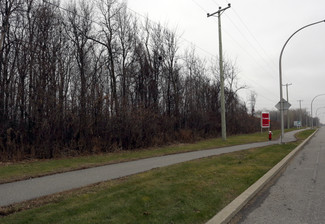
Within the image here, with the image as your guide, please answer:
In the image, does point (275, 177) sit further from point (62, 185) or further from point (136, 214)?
point (62, 185)

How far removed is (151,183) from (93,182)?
6.29ft

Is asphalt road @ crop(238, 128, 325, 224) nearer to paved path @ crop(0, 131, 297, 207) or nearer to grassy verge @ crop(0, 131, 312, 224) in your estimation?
grassy verge @ crop(0, 131, 312, 224)

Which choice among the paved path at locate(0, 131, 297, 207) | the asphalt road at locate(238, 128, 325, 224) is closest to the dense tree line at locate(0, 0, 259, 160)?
the paved path at locate(0, 131, 297, 207)

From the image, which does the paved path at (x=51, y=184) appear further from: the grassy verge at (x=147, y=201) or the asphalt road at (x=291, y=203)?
the asphalt road at (x=291, y=203)

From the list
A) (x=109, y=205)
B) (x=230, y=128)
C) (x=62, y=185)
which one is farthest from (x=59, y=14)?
(x=230, y=128)

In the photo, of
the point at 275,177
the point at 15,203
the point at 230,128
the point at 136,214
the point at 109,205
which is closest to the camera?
the point at 136,214

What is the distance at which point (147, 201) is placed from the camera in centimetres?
507

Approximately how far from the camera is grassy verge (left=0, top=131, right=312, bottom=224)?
167 inches

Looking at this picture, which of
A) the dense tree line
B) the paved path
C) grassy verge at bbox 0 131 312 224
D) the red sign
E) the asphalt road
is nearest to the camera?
grassy verge at bbox 0 131 312 224

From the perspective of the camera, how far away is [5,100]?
42.9ft

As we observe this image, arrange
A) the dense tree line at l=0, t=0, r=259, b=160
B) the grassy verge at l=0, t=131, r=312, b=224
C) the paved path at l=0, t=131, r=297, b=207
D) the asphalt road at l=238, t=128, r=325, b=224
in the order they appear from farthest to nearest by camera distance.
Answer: the dense tree line at l=0, t=0, r=259, b=160 → the paved path at l=0, t=131, r=297, b=207 → the asphalt road at l=238, t=128, r=325, b=224 → the grassy verge at l=0, t=131, r=312, b=224

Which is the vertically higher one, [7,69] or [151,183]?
A: [7,69]

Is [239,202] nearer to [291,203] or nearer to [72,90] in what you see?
[291,203]

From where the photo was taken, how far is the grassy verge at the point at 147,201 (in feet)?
13.9
